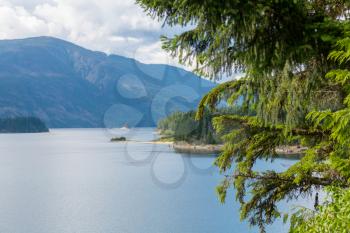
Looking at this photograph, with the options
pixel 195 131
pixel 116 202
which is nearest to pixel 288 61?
pixel 116 202

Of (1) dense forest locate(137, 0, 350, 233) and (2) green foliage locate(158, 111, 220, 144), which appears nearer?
(1) dense forest locate(137, 0, 350, 233)

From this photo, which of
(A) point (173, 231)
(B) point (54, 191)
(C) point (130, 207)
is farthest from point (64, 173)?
(A) point (173, 231)

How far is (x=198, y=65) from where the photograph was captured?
305 inches

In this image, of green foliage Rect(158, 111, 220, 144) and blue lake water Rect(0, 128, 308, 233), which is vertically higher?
green foliage Rect(158, 111, 220, 144)

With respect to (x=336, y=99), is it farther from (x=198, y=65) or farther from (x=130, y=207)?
(x=130, y=207)

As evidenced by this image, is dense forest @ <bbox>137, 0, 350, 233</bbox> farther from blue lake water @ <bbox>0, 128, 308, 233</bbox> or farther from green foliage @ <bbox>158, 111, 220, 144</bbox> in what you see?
green foliage @ <bbox>158, 111, 220, 144</bbox>

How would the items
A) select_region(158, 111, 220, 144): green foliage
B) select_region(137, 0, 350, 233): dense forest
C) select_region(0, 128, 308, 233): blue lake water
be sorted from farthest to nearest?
select_region(158, 111, 220, 144): green foliage
select_region(0, 128, 308, 233): blue lake water
select_region(137, 0, 350, 233): dense forest

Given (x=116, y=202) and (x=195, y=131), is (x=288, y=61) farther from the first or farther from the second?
(x=195, y=131)

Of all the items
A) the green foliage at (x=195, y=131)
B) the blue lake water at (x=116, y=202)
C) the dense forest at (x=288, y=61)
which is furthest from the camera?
the green foliage at (x=195, y=131)

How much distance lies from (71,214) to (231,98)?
36.7 metres

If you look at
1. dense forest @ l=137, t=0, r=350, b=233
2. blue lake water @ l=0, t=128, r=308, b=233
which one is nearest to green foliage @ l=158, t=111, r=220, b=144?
blue lake water @ l=0, t=128, r=308, b=233

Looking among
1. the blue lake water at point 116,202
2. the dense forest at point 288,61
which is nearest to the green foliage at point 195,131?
the blue lake water at point 116,202

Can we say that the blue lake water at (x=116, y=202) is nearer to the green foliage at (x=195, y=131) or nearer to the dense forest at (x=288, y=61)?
the dense forest at (x=288, y=61)

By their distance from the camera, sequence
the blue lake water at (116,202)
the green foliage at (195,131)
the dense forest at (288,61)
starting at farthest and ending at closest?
the green foliage at (195,131)
the blue lake water at (116,202)
the dense forest at (288,61)
